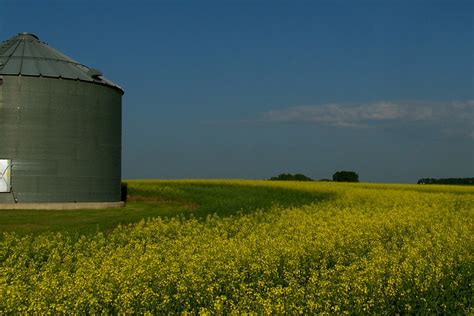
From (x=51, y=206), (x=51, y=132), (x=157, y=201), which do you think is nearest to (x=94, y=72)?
(x=51, y=132)

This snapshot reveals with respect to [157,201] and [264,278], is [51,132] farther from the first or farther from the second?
[264,278]

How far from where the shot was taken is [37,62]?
3500cm

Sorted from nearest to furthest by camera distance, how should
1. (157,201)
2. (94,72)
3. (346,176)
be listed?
(94,72) < (157,201) < (346,176)

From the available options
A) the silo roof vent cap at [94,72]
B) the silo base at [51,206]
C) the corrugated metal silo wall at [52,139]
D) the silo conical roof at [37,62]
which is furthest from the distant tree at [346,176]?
the silo base at [51,206]

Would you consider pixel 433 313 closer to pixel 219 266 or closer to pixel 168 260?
pixel 219 266

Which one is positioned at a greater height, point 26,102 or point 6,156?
point 26,102

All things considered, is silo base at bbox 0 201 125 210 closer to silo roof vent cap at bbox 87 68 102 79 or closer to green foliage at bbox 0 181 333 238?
green foliage at bbox 0 181 333 238

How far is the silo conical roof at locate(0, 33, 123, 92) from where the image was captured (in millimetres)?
33844

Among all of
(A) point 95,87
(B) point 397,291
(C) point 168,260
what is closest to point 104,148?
(A) point 95,87

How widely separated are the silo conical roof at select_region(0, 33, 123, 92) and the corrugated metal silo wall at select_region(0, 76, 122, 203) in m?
0.48

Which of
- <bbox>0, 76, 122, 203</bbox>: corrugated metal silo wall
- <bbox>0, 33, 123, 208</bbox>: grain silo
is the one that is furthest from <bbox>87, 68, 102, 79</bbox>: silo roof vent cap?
<bbox>0, 76, 122, 203</bbox>: corrugated metal silo wall

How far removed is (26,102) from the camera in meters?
33.1

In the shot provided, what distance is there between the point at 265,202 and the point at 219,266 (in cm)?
2035

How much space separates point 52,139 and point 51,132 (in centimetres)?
43
